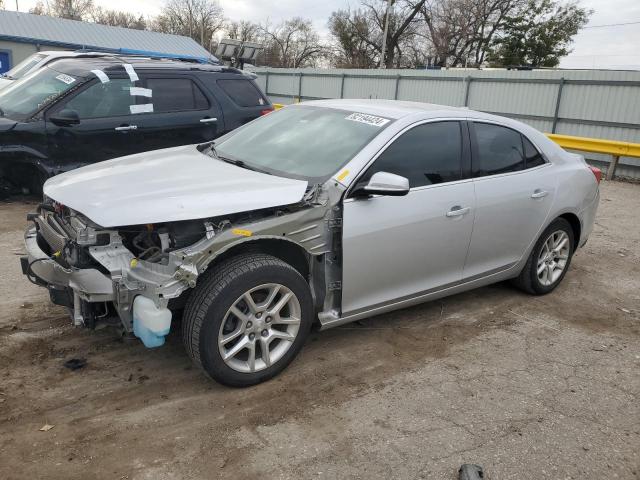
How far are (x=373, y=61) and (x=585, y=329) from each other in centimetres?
4807

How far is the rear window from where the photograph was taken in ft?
25.5

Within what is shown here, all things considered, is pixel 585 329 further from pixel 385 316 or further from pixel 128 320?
pixel 128 320

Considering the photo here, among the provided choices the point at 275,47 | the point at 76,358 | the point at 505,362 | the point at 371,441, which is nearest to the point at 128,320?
the point at 76,358

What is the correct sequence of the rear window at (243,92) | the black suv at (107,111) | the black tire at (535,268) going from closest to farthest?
the black tire at (535,268) → the black suv at (107,111) → the rear window at (243,92)

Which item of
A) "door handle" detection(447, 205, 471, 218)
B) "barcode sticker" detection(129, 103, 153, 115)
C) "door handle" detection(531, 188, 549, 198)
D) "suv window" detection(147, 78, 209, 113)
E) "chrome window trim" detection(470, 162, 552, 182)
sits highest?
"suv window" detection(147, 78, 209, 113)

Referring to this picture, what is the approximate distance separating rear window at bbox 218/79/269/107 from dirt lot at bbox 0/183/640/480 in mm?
4174

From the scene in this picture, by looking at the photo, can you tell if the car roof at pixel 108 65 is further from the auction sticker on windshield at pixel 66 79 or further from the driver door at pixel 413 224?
the driver door at pixel 413 224

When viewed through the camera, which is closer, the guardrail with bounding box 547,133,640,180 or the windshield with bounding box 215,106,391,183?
the windshield with bounding box 215,106,391,183

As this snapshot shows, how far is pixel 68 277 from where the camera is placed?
10.1 ft

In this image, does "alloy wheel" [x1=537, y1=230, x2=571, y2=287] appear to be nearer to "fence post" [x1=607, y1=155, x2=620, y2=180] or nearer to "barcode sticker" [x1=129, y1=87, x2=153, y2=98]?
"barcode sticker" [x1=129, y1=87, x2=153, y2=98]

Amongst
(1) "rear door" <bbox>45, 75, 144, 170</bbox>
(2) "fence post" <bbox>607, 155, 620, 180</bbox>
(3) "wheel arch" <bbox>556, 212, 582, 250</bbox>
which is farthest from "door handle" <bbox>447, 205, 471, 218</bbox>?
(2) "fence post" <bbox>607, 155, 620, 180</bbox>

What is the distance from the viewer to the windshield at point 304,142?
369 centimetres

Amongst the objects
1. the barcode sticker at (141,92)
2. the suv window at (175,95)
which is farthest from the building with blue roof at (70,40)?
the barcode sticker at (141,92)

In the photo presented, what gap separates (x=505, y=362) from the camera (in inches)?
152
